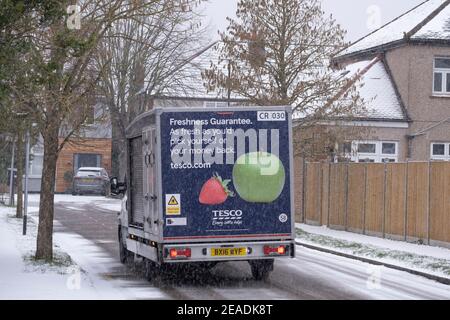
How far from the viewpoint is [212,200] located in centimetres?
1425

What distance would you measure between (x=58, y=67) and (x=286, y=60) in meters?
14.3

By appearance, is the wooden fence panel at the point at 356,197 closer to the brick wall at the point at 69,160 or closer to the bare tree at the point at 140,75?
the bare tree at the point at 140,75

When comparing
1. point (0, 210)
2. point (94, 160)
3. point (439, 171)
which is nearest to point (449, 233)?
point (439, 171)

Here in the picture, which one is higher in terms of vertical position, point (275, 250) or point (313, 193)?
point (313, 193)

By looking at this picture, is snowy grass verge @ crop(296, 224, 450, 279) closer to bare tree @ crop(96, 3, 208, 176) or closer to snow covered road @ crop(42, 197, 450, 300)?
snow covered road @ crop(42, 197, 450, 300)

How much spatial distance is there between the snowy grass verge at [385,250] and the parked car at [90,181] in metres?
26.5

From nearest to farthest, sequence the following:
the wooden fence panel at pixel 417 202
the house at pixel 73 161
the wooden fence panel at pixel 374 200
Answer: the wooden fence panel at pixel 417 202, the wooden fence panel at pixel 374 200, the house at pixel 73 161

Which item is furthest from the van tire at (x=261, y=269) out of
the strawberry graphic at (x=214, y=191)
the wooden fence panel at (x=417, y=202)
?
the wooden fence panel at (x=417, y=202)

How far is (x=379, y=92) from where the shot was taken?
37.1 m

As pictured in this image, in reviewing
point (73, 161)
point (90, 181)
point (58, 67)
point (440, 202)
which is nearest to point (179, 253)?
point (58, 67)

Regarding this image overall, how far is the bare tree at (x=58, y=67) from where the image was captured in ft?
44.5

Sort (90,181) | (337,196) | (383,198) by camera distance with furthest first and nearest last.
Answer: (90,181)
(337,196)
(383,198)

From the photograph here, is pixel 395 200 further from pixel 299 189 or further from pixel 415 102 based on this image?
pixel 415 102
